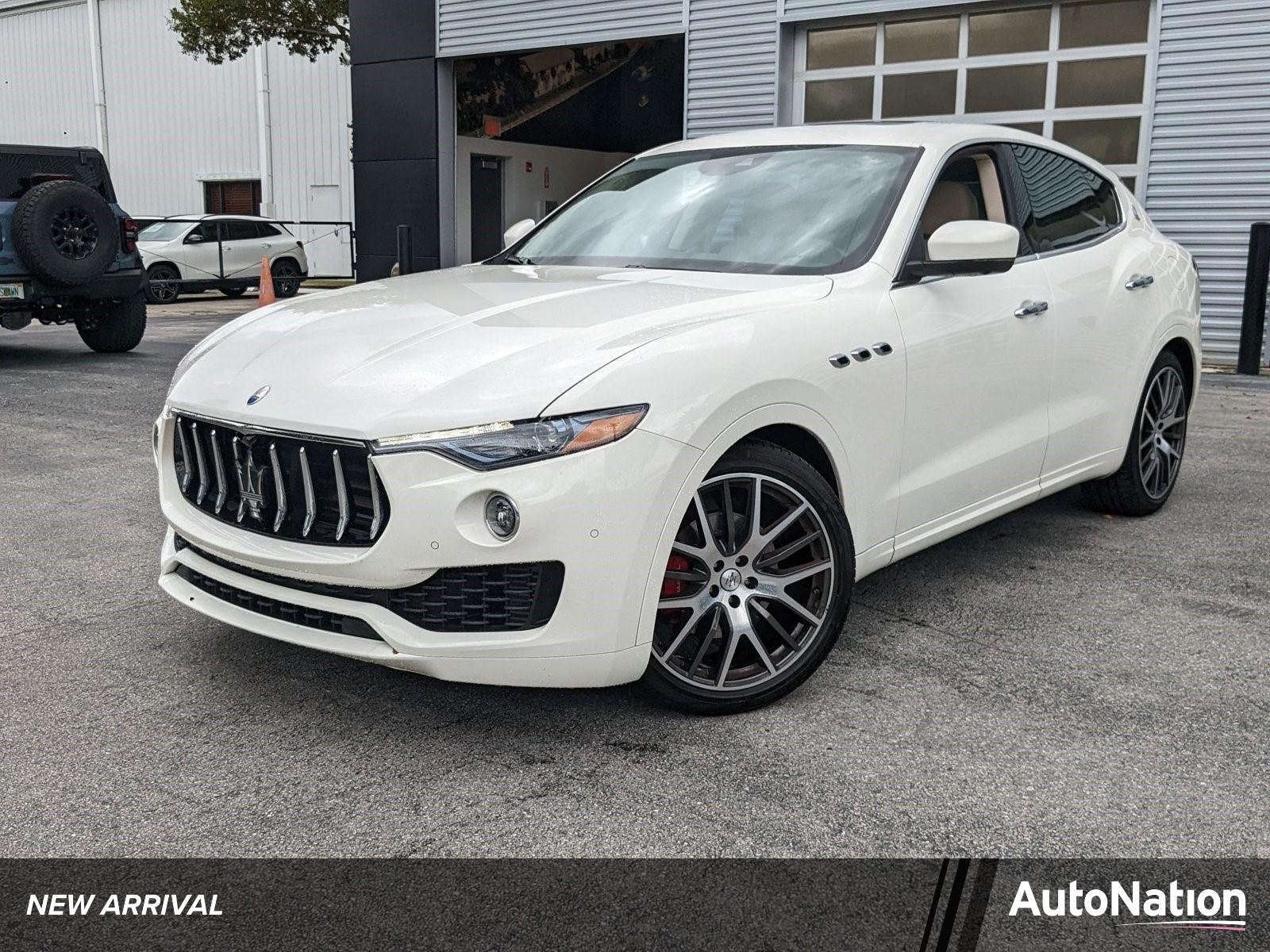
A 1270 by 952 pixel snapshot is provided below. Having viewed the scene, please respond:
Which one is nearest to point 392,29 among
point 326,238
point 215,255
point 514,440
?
point 215,255

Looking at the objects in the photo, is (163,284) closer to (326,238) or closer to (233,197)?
(326,238)

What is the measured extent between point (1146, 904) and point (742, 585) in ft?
4.10

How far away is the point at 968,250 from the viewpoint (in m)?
3.84

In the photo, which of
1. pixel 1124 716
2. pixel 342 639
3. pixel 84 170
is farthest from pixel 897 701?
pixel 84 170

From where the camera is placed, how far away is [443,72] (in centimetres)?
1678

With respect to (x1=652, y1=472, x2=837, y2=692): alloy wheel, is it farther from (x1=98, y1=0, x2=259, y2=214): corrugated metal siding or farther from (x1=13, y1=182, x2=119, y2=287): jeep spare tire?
(x1=98, y1=0, x2=259, y2=214): corrugated metal siding

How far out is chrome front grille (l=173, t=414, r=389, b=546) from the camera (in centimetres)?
306

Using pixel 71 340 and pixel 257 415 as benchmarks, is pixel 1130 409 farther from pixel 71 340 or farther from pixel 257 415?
pixel 71 340

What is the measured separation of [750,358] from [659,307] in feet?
0.99

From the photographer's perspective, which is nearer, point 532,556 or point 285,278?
point 532,556

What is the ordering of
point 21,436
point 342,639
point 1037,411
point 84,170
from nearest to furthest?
1. point 342,639
2. point 1037,411
3. point 21,436
4. point 84,170

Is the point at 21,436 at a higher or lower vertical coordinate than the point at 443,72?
lower

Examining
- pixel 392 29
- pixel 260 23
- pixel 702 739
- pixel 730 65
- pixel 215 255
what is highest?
pixel 260 23

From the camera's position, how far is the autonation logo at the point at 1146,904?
7.89 ft
